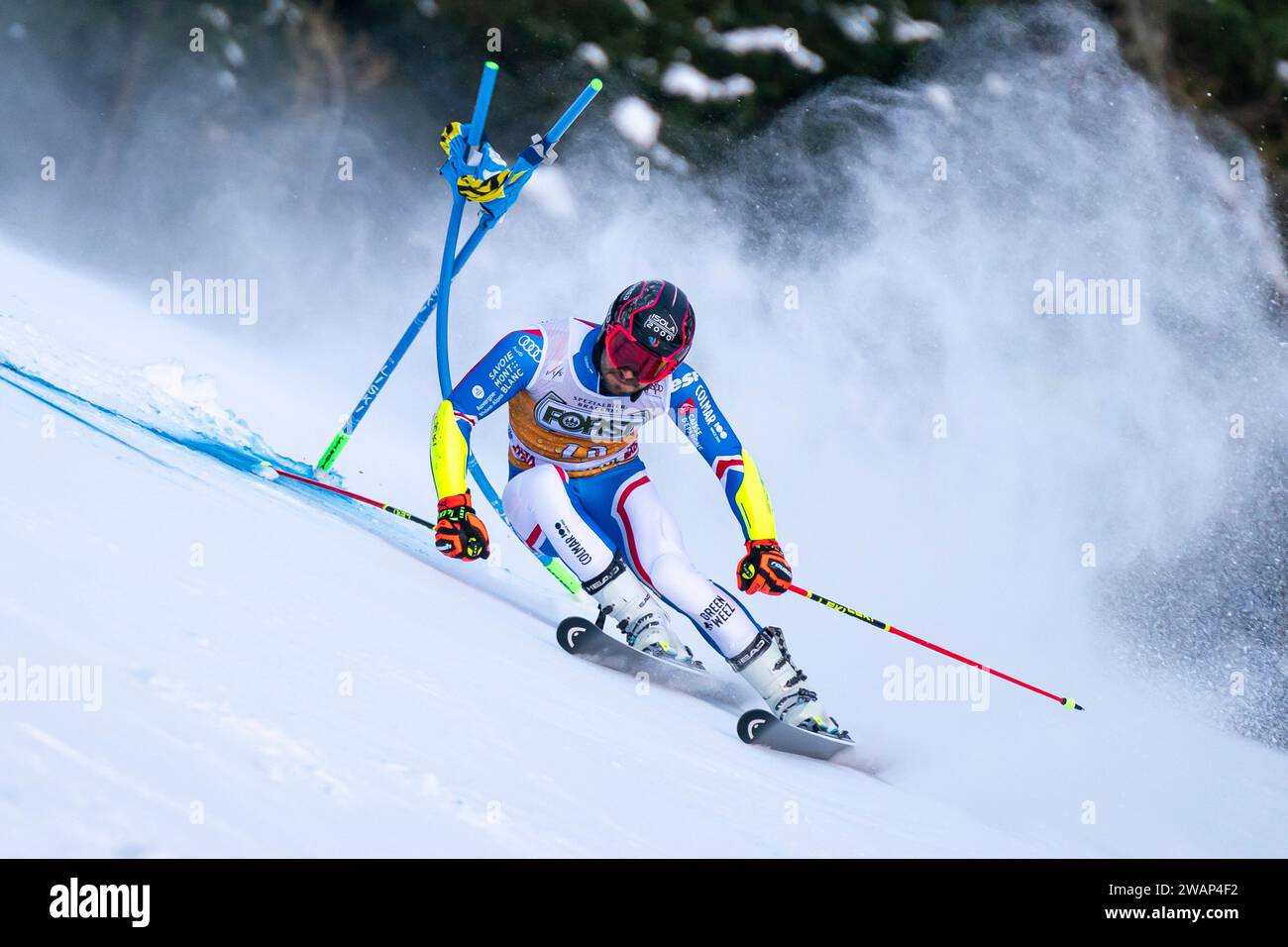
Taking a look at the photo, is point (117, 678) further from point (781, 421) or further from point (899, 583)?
point (781, 421)

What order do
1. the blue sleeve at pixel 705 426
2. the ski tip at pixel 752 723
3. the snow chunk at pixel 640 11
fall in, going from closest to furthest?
the ski tip at pixel 752 723, the blue sleeve at pixel 705 426, the snow chunk at pixel 640 11

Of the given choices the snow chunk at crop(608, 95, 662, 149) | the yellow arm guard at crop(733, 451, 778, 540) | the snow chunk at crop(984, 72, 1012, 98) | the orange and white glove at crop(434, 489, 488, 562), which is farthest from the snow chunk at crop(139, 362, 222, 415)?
the snow chunk at crop(984, 72, 1012, 98)

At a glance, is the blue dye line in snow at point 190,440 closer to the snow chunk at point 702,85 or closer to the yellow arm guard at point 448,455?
the yellow arm guard at point 448,455

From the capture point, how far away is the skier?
3373 millimetres

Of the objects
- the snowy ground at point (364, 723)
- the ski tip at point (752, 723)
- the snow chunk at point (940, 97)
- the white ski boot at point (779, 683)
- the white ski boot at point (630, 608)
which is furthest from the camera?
the snow chunk at point (940, 97)

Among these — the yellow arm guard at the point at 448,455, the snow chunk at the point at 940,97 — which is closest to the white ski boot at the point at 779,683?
the yellow arm guard at the point at 448,455

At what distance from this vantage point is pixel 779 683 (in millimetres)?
3348

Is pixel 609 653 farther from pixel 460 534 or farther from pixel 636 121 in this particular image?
pixel 636 121

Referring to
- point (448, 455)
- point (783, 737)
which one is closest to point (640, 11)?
point (448, 455)

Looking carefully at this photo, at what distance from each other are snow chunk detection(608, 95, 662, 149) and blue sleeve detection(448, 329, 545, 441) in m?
7.12

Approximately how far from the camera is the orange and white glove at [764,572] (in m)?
Answer: 3.48

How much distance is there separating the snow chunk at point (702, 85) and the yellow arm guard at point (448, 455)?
7946mm

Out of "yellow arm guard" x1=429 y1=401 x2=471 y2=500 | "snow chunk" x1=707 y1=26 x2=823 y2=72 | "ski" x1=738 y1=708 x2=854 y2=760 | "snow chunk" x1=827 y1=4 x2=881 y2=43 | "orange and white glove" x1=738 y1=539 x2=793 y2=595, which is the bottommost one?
"ski" x1=738 y1=708 x2=854 y2=760

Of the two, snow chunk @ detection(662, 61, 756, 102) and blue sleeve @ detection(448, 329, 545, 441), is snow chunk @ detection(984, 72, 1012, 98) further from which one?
blue sleeve @ detection(448, 329, 545, 441)
